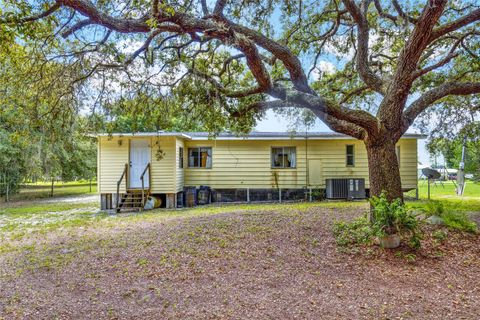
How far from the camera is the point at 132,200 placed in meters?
12.2

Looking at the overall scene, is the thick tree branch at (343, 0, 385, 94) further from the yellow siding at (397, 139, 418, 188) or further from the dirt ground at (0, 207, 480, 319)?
the yellow siding at (397, 139, 418, 188)

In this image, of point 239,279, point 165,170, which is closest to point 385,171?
point 239,279

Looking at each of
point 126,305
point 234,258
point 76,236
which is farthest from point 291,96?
point 76,236

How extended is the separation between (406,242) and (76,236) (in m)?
A: 6.62

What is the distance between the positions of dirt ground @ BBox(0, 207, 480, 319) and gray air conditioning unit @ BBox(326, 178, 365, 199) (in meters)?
7.22

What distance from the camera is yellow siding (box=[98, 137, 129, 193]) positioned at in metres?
12.1

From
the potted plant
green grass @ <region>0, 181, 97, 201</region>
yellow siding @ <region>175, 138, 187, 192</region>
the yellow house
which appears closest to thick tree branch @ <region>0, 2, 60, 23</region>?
the potted plant

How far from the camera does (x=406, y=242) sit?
4965 mm

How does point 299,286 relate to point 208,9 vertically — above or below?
below

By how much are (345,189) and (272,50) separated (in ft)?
29.7

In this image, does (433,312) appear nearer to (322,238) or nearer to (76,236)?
(322,238)

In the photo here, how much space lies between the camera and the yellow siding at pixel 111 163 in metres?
12.1

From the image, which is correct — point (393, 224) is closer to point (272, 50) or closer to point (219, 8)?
point (272, 50)

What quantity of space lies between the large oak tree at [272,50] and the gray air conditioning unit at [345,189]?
4772 mm
